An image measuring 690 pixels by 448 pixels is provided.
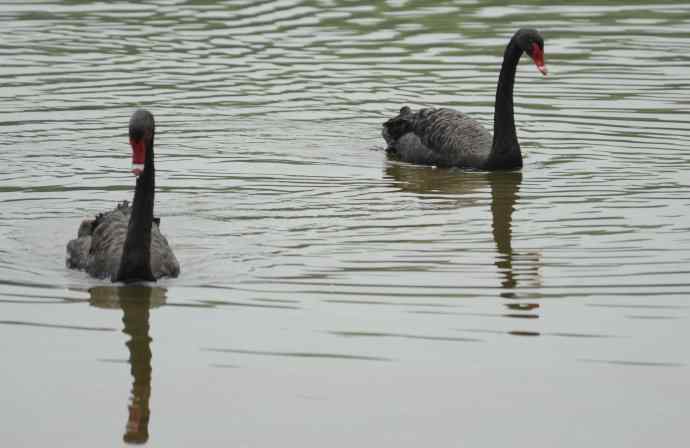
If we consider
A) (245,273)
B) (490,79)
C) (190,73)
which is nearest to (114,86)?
(190,73)

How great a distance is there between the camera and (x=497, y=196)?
34.8 ft

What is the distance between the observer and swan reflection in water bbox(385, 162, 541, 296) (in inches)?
313

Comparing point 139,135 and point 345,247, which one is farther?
point 345,247

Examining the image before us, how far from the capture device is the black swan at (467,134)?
11.6 metres

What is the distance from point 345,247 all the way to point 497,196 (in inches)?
88.0

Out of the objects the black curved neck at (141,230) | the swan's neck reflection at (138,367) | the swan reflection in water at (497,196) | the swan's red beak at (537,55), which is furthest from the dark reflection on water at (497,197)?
the black curved neck at (141,230)

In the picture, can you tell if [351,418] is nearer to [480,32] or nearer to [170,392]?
[170,392]

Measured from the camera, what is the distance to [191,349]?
21.9 feet

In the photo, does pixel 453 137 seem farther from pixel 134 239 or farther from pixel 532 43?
pixel 134 239

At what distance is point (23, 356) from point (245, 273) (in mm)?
1744

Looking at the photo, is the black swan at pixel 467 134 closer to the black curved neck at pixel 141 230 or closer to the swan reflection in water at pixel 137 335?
the black curved neck at pixel 141 230

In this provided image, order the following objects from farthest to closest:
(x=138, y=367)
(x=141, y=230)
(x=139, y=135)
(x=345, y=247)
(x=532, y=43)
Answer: (x=532, y=43) < (x=345, y=247) < (x=141, y=230) < (x=139, y=135) < (x=138, y=367)

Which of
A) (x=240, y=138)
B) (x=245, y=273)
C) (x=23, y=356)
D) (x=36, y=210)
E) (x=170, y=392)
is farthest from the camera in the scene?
(x=240, y=138)

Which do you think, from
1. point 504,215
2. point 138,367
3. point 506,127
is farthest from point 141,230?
point 506,127
